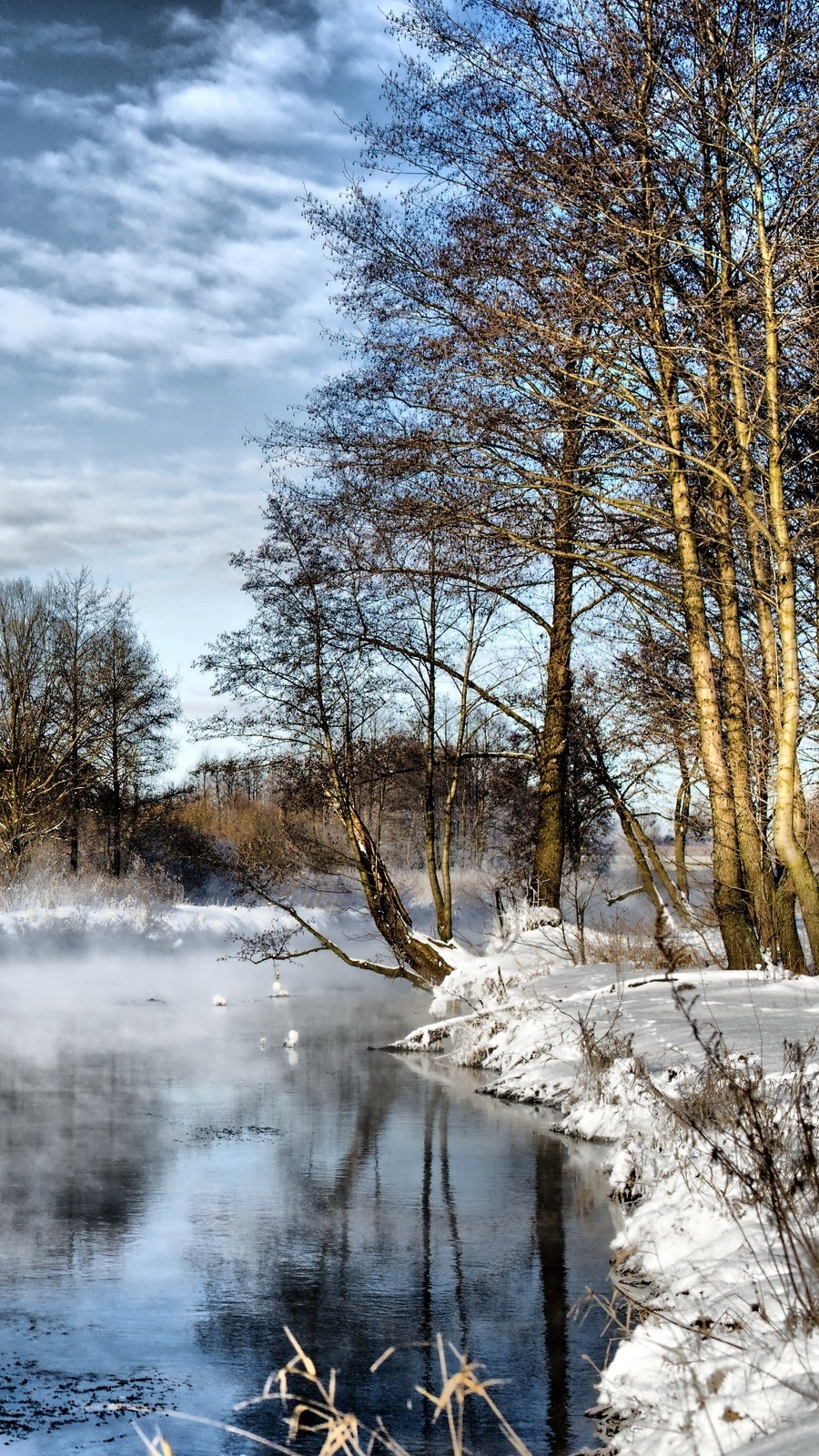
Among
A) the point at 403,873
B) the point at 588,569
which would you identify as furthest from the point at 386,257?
the point at 403,873

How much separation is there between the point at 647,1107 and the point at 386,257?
945 cm

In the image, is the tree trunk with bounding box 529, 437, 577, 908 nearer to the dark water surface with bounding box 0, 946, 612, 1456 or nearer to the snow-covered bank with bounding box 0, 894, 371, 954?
the dark water surface with bounding box 0, 946, 612, 1456

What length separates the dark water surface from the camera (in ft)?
18.1

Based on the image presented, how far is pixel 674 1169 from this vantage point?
761 centimetres

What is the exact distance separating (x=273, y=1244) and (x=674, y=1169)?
2301 mm

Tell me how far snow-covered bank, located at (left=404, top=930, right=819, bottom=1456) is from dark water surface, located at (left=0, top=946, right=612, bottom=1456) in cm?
38

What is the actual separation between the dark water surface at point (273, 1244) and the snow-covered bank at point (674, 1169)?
380 millimetres

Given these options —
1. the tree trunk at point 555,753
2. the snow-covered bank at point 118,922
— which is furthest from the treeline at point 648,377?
the snow-covered bank at point 118,922

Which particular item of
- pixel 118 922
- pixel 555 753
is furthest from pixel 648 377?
pixel 118 922

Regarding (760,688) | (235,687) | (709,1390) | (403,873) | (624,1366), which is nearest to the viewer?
(709,1390)

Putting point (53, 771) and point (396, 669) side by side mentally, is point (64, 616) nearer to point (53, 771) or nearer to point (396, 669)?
point (53, 771)

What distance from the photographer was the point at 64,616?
38906mm

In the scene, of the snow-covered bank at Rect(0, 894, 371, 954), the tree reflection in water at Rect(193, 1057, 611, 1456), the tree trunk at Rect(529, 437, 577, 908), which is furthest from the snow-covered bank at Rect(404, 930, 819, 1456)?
the snow-covered bank at Rect(0, 894, 371, 954)

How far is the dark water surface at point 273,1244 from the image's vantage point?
5523 mm
